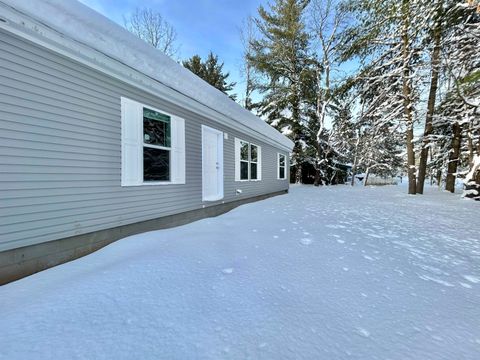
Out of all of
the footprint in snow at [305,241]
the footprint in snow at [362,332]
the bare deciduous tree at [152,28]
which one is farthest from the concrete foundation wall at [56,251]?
the bare deciduous tree at [152,28]

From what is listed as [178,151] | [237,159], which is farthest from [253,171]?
[178,151]

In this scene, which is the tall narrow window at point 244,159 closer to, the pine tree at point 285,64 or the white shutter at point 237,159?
the white shutter at point 237,159

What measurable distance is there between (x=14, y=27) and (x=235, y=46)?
66.5ft

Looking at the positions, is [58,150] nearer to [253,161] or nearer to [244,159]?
[244,159]

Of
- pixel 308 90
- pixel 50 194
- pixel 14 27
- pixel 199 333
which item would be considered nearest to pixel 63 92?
pixel 14 27

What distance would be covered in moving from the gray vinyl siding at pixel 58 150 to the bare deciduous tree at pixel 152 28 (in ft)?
61.6

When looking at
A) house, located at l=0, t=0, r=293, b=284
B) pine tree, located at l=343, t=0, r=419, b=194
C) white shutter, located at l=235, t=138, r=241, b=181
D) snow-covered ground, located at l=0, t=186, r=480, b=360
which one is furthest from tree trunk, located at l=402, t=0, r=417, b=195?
house, located at l=0, t=0, r=293, b=284

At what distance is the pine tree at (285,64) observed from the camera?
1731cm

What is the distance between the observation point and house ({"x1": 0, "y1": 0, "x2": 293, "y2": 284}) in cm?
250

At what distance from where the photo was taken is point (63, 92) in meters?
2.96

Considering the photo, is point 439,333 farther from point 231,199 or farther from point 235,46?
point 235,46

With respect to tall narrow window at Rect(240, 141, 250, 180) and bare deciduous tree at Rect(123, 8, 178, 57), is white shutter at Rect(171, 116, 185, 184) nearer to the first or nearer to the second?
tall narrow window at Rect(240, 141, 250, 180)

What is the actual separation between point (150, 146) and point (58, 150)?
150 cm

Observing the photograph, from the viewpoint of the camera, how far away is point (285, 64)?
1783 centimetres
